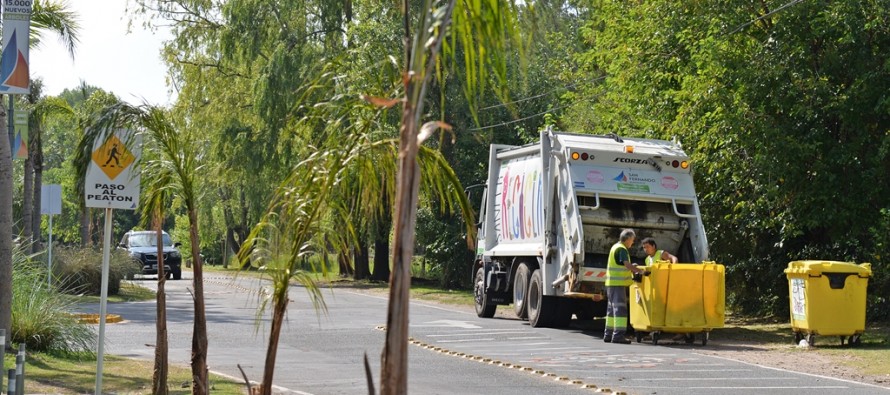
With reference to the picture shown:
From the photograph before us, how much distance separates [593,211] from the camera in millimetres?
19766

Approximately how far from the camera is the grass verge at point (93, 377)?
12016 mm

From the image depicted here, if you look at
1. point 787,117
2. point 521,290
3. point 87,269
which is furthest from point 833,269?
point 87,269

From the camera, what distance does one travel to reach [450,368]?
14672 mm

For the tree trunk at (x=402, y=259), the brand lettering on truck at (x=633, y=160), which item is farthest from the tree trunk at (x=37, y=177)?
the tree trunk at (x=402, y=259)

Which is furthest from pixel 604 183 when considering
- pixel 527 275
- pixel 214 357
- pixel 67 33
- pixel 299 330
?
pixel 67 33

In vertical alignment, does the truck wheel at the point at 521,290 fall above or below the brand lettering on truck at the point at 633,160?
below

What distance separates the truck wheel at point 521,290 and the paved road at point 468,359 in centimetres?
37

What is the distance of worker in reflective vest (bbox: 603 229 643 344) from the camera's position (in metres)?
18.0

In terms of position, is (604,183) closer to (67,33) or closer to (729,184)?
(729,184)

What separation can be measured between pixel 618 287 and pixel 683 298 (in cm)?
98

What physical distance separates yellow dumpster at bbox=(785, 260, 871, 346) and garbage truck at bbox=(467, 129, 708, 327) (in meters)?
2.31

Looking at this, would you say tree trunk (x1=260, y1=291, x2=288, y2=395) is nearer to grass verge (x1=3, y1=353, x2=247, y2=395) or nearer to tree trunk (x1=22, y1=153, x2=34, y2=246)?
grass verge (x1=3, y1=353, x2=247, y2=395)

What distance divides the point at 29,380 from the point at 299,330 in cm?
831

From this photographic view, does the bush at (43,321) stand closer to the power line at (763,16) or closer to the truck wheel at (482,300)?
the truck wheel at (482,300)
